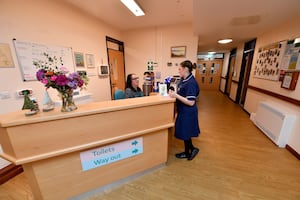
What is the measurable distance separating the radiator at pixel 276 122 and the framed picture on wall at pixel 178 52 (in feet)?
8.40

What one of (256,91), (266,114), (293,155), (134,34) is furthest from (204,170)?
(134,34)

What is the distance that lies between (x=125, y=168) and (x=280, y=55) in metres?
3.90

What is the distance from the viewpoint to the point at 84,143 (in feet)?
4.37

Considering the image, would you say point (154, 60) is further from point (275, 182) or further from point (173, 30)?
point (275, 182)

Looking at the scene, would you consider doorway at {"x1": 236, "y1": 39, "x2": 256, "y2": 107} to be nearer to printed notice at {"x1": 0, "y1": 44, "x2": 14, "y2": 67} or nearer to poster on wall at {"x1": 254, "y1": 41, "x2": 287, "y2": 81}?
poster on wall at {"x1": 254, "y1": 41, "x2": 287, "y2": 81}

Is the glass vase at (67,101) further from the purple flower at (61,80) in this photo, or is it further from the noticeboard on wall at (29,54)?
the noticeboard on wall at (29,54)

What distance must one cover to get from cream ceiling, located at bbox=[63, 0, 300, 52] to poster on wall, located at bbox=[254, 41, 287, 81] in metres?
0.52

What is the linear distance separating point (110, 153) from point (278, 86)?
3714 millimetres

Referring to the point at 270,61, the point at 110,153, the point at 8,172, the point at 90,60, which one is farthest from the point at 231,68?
the point at 8,172

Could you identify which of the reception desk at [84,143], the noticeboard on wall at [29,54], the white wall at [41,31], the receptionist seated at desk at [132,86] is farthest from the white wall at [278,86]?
the noticeboard on wall at [29,54]

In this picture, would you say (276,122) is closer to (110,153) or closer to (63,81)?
(110,153)

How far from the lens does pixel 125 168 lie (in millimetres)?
1710

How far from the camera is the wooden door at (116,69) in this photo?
4351 millimetres

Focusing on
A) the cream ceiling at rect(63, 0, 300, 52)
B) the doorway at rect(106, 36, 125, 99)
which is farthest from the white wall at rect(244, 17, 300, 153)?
the doorway at rect(106, 36, 125, 99)
